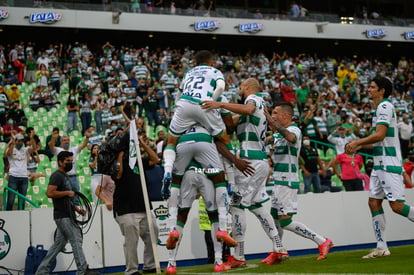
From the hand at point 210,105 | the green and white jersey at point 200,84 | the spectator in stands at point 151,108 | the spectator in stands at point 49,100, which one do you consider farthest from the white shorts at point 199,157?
the spectator in stands at point 49,100

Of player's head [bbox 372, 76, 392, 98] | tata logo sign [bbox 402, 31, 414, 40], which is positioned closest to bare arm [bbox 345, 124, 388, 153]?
player's head [bbox 372, 76, 392, 98]

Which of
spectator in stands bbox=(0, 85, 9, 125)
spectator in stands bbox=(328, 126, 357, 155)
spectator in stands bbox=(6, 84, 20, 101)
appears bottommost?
spectator in stands bbox=(328, 126, 357, 155)

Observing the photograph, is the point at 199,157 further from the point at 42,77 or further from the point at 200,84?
the point at 42,77

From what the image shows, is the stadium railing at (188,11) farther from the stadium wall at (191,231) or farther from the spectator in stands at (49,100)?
the stadium wall at (191,231)

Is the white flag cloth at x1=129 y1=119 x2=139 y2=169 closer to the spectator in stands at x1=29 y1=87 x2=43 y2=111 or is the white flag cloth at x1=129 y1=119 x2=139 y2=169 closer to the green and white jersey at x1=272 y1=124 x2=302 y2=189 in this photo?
the green and white jersey at x1=272 y1=124 x2=302 y2=189

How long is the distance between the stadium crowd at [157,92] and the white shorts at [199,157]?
27.9 feet

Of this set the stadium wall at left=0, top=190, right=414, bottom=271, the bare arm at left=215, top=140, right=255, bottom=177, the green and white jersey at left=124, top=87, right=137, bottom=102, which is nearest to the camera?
the bare arm at left=215, top=140, right=255, bottom=177

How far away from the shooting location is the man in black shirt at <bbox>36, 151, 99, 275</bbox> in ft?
33.0

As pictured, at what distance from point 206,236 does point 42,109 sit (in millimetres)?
12890

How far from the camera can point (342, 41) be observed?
137 feet

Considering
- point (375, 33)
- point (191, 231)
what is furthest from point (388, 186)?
point (375, 33)

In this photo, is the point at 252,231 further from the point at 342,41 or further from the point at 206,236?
the point at 342,41

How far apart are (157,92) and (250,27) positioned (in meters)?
14.6

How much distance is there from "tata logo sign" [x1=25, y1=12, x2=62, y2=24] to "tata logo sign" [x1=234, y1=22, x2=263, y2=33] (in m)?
10.3
